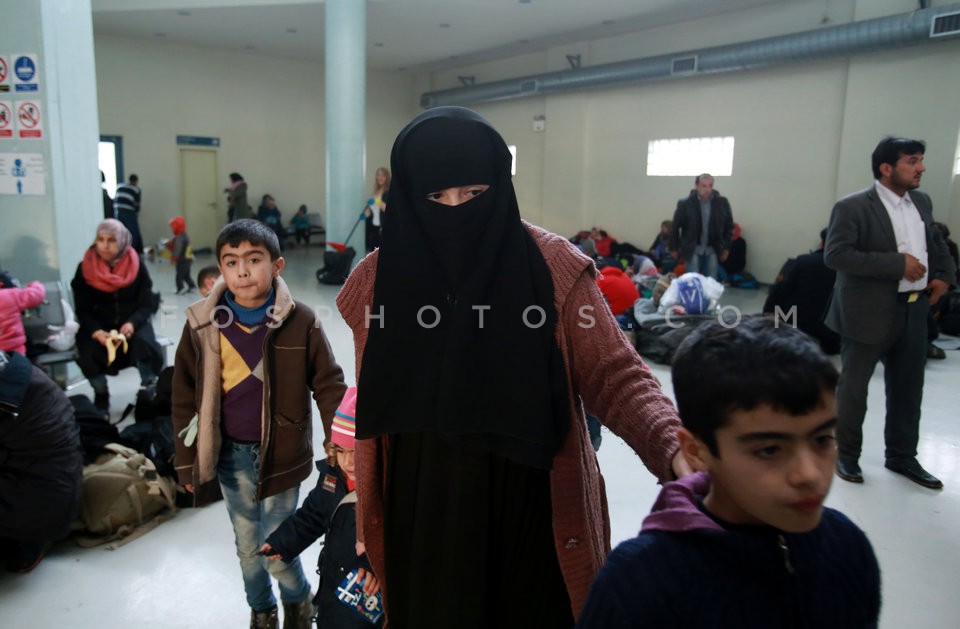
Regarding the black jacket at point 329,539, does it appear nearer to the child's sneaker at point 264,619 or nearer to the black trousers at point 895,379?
the child's sneaker at point 264,619

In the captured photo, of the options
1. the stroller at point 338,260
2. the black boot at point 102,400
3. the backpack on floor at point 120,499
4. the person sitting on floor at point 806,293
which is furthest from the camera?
the stroller at point 338,260

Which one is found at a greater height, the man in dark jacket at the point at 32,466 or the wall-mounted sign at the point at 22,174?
the wall-mounted sign at the point at 22,174

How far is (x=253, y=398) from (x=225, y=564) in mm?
966

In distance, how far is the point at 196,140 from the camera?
14469 mm

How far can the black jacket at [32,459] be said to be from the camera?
250 cm

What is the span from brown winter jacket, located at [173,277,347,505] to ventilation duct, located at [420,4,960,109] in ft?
28.2

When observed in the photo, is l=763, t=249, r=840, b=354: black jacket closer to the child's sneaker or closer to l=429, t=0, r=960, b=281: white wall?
l=429, t=0, r=960, b=281: white wall

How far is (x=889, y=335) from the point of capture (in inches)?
133

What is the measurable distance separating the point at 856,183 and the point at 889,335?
22.7ft

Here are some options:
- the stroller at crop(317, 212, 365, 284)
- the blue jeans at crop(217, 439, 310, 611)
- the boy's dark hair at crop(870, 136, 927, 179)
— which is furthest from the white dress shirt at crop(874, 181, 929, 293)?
the stroller at crop(317, 212, 365, 284)

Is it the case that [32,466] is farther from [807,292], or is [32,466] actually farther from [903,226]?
[807,292]

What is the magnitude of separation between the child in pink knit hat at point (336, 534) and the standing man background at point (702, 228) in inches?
282

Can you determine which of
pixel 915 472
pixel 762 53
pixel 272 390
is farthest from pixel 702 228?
pixel 272 390

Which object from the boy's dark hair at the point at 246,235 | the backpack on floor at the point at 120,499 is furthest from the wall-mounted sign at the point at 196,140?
the boy's dark hair at the point at 246,235
